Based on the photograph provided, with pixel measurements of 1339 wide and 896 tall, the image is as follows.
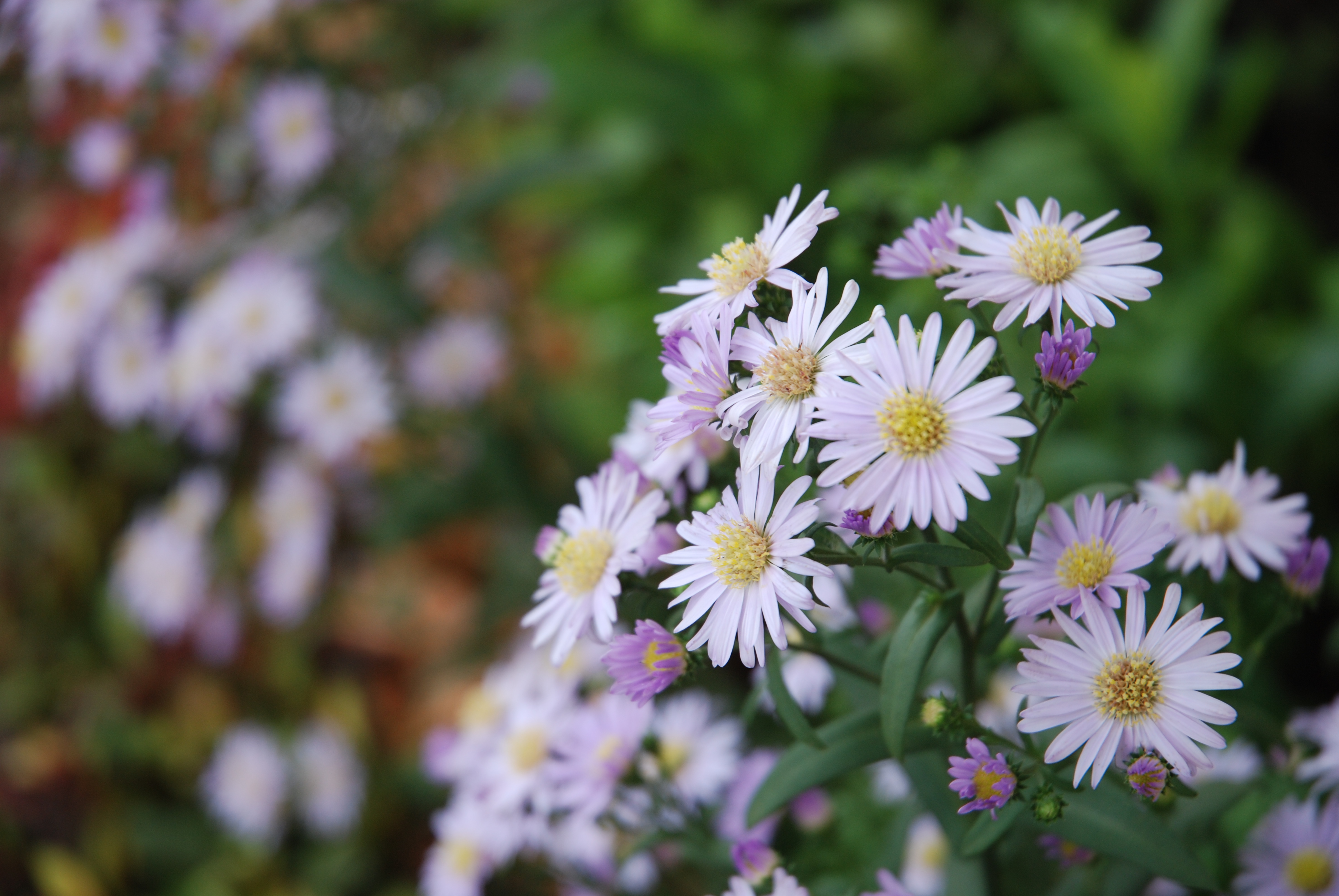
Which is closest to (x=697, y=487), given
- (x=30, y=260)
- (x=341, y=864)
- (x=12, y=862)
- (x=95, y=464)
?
(x=341, y=864)

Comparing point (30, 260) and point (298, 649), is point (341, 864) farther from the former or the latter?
point (30, 260)

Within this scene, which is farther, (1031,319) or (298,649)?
(298,649)

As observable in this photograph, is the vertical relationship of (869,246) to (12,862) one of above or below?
above

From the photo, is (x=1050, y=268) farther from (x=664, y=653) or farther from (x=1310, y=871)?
(x=1310, y=871)

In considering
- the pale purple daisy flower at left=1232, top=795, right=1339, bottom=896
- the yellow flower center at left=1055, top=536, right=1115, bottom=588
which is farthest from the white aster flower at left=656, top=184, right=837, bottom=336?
the pale purple daisy flower at left=1232, top=795, right=1339, bottom=896

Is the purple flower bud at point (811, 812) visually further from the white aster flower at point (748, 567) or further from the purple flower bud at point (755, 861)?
the white aster flower at point (748, 567)

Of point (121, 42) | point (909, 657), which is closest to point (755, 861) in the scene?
point (909, 657)

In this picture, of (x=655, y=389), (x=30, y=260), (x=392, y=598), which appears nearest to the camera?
(x=655, y=389)
